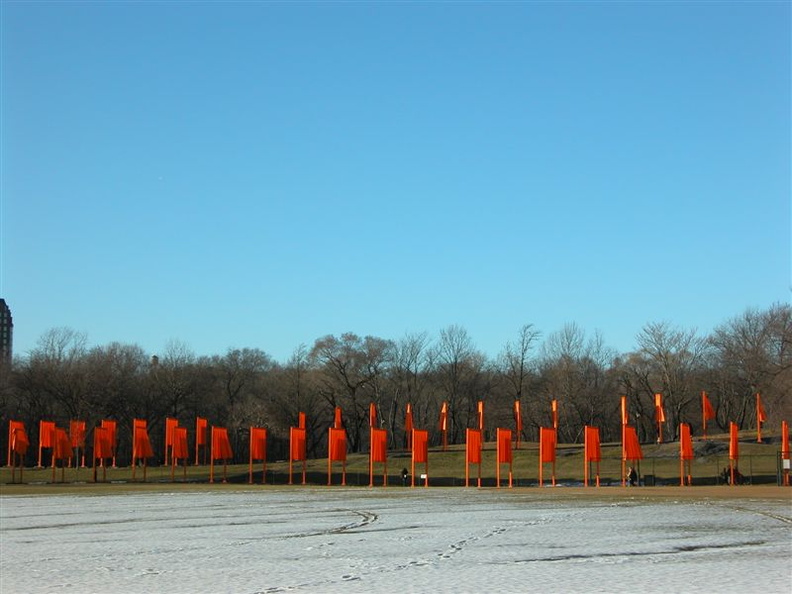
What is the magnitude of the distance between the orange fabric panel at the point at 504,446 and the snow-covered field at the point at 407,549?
20.5m

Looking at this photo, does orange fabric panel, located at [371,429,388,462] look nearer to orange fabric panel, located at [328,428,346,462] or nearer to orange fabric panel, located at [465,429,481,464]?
orange fabric panel, located at [328,428,346,462]

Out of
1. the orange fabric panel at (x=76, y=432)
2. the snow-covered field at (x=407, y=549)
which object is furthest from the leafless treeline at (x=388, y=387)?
the snow-covered field at (x=407, y=549)

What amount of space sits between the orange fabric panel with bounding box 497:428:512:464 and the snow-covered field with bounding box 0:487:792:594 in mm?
20478

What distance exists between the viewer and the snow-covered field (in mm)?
16453

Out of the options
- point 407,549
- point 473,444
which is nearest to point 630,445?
point 473,444

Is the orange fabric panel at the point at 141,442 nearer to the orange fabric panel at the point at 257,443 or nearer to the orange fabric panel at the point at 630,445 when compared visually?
the orange fabric panel at the point at 257,443

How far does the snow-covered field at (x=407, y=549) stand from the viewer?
54.0ft

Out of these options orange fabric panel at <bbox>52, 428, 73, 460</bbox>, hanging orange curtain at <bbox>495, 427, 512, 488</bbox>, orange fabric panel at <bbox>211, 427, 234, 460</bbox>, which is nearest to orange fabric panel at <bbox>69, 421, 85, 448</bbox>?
orange fabric panel at <bbox>52, 428, 73, 460</bbox>

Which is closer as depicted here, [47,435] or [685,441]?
[685,441]

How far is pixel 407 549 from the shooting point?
21156 millimetres

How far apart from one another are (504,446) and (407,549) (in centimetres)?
3759

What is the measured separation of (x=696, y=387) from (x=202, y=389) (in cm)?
5447

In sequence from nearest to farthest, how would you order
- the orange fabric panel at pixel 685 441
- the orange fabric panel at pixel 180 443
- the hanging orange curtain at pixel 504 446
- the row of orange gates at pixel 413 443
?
the orange fabric panel at pixel 685 441 < the row of orange gates at pixel 413 443 < the hanging orange curtain at pixel 504 446 < the orange fabric panel at pixel 180 443

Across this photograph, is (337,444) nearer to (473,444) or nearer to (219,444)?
(219,444)
